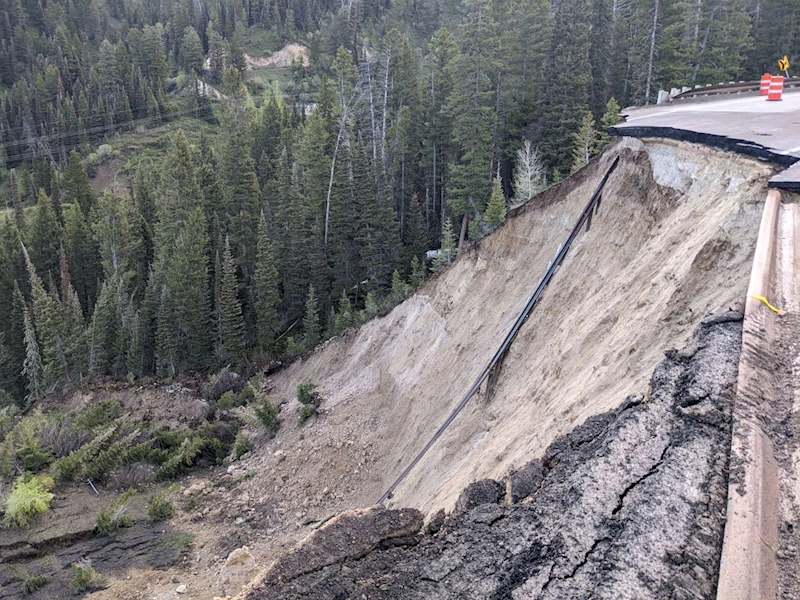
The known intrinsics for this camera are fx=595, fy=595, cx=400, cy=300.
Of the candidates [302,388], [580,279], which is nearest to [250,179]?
[302,388]

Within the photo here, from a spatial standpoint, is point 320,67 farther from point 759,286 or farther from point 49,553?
point 759,286

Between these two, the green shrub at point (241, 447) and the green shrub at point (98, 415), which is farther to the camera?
the green shrub at point (98, 415)

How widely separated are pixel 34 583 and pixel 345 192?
96.3 feet

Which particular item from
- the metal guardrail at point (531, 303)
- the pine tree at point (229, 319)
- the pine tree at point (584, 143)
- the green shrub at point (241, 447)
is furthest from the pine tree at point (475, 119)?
the metal guardrail at point (531, 303)

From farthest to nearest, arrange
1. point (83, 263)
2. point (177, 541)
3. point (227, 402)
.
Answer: point (83, 263) < point (227, 402) < point (177, 541)

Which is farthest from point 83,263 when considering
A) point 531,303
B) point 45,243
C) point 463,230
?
point 531,303

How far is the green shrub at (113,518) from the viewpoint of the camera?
15008 millimetres

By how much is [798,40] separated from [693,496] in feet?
157

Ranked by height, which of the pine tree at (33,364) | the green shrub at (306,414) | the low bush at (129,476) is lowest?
the pine tree at (33,364)

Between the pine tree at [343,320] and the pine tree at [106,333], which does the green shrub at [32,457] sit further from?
the pine tree at [106,333]

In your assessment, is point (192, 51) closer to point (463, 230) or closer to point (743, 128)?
point (463, 230)

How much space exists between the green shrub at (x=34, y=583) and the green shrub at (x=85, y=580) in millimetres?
557

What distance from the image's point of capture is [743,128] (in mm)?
10000

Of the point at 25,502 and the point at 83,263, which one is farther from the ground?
the point at 25,502
